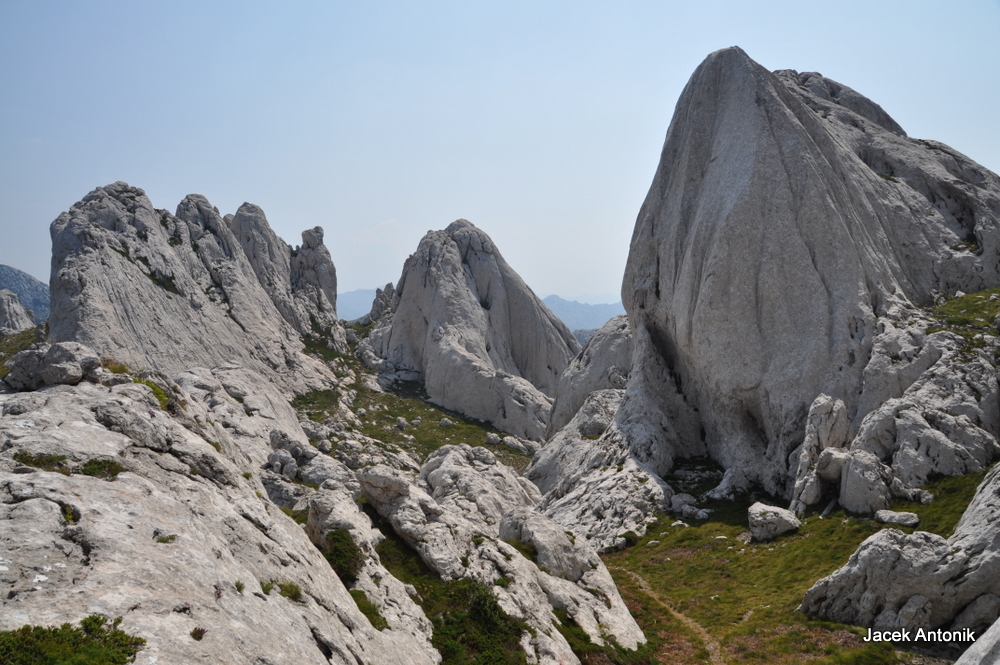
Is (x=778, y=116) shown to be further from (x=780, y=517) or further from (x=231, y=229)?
(x=231, y=229)

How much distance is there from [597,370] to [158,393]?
62186mm

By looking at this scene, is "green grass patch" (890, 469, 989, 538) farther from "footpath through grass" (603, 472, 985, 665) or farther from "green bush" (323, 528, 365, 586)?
"green bush" (323, 528, 365, 586)

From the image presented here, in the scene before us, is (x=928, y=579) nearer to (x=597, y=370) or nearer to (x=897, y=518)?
(x=897, y=518)

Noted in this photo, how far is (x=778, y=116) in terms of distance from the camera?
186 feet

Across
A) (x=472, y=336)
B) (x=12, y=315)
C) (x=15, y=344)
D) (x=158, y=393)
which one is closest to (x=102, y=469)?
(x=158, y=393)

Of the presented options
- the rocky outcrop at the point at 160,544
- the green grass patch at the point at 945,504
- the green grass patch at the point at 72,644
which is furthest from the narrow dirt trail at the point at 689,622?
the green grass patch at the point at 72,644

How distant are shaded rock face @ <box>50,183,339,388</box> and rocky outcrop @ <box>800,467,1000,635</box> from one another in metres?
74.1

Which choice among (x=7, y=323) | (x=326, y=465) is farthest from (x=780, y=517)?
(x=7, y=323)

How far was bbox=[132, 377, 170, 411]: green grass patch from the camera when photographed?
21139 millimetres

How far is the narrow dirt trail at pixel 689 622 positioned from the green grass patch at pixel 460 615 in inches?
426

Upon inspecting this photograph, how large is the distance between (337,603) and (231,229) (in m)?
114

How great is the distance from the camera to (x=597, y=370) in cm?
7850

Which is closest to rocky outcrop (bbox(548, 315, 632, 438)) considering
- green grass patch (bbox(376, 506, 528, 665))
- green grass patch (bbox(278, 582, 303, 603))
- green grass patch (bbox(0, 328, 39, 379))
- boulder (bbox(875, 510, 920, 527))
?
boulder (bbox(875, 510, 920, 527))

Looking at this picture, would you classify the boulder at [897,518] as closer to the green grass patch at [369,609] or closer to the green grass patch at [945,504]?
the green grass patch at [945,504]
